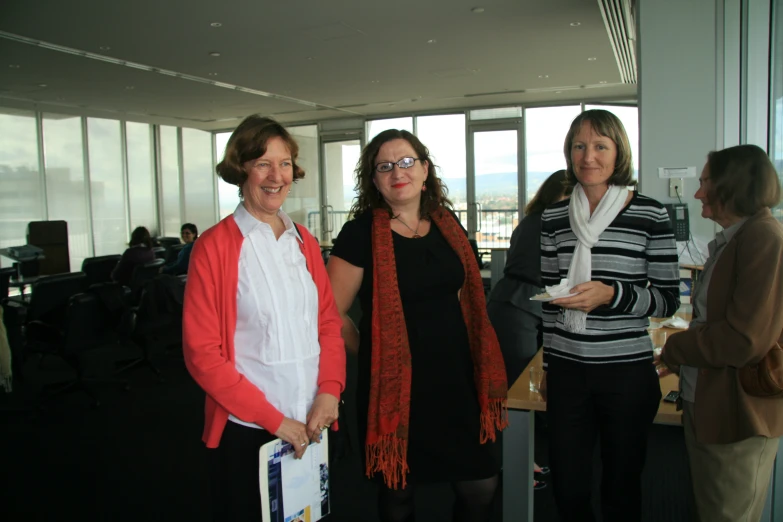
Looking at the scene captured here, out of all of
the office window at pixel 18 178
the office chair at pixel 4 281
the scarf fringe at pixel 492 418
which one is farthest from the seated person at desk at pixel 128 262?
the scarf fringe at pixel 492 418

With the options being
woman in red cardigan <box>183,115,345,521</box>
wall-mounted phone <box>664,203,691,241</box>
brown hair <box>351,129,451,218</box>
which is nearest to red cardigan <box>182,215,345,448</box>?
woman in red cardigan <box>183,115,345,521</box>

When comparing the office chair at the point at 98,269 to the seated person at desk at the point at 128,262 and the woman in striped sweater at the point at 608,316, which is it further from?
the woman in striped sweater at the point at 608,316

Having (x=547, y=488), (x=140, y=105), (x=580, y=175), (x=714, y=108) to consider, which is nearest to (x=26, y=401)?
(x=547, y=488)

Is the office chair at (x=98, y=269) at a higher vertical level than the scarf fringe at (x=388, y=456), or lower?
higher

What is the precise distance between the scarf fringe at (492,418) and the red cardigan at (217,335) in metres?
0.65

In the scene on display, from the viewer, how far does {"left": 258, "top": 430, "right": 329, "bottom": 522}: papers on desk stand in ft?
4.80

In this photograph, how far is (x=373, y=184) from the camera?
→ 6.09 feet

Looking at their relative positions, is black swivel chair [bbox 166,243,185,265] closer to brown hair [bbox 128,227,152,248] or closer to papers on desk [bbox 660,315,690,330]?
brown hair [bbox 128,227,152,248]

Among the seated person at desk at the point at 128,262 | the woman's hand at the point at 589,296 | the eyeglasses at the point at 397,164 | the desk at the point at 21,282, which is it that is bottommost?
the desk at the point at 21,282

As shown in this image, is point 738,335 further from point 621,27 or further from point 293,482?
point 621,27

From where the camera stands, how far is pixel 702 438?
5.31 feet

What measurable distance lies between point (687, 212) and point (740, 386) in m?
2.29

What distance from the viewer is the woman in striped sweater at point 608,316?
5.50ft

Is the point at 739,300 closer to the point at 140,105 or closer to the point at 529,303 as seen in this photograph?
the point at 529,303
